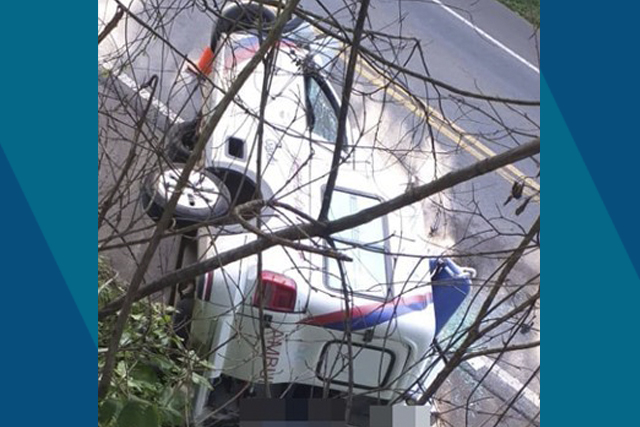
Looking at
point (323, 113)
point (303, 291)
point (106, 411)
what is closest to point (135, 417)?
point (106, 411)

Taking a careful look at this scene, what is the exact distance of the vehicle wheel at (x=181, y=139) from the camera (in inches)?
192

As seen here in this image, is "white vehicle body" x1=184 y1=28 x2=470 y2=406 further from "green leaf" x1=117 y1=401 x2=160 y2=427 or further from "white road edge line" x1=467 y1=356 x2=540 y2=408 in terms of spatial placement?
"white road edge line" x1=467 y1=356 x2=540 y2=408

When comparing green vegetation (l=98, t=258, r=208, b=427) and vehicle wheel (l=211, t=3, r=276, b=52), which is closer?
green vegetation (l=98, t=258, r=208, b=427)

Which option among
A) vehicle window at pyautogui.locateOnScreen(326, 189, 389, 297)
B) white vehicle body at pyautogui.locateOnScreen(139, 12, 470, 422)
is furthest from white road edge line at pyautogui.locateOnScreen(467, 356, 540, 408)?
vehicle window at pyautogui.locateOnScreen(326, 189, 389, 297)

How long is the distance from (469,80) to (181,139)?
6360mm

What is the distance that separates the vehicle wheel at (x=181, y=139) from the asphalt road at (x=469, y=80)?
7.7 inches

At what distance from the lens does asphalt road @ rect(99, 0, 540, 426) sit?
5.80 m

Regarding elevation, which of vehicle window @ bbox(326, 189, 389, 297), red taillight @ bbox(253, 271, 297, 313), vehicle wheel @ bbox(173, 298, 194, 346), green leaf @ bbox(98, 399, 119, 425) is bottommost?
green leaf @ bbox(98, 399, 119, 425)

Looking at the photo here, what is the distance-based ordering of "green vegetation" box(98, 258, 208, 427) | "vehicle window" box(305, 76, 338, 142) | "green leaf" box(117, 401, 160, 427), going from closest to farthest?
1. "green leaf" box(117, 401, 160, 427)
2. "green vegetation" box(98, 258, 208, 427)
3. "vehicle window" box(305, 76, 338, 142)

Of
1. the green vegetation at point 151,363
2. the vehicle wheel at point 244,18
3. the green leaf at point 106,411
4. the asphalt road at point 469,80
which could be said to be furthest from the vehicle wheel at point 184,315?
the green leaf at point 106,411

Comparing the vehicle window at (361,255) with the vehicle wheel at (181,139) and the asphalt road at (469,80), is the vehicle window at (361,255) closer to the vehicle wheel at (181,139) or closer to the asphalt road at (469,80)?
the asphalt road at (469,80)

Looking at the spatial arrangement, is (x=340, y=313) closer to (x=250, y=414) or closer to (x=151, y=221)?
(x=151, y=221)

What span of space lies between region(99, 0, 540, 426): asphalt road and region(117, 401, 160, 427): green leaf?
2.08 meters

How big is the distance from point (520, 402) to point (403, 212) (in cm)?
175
